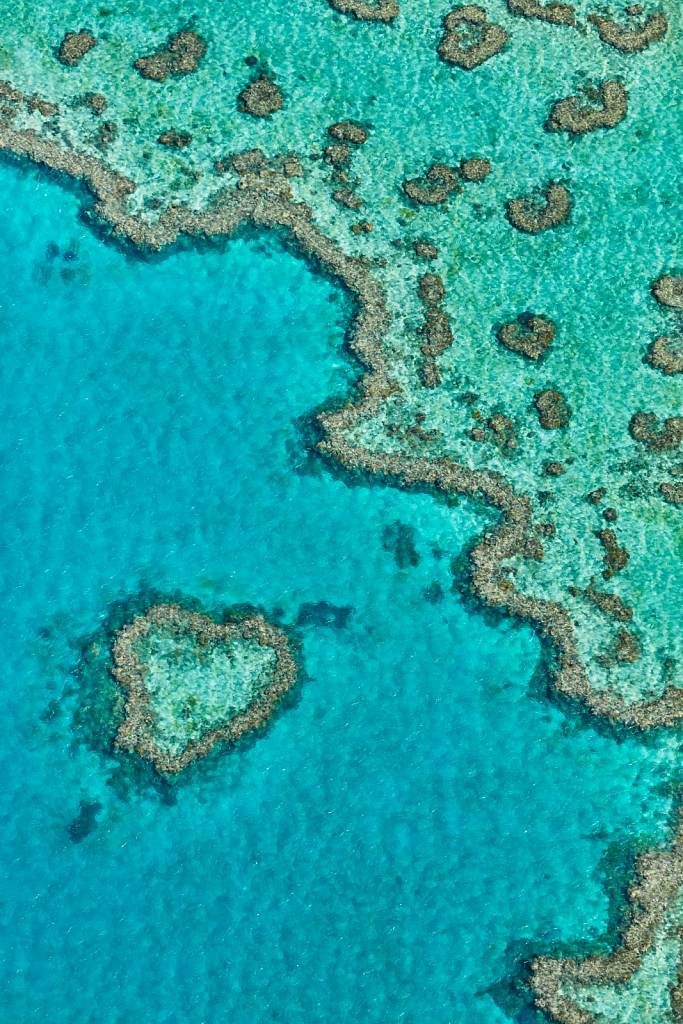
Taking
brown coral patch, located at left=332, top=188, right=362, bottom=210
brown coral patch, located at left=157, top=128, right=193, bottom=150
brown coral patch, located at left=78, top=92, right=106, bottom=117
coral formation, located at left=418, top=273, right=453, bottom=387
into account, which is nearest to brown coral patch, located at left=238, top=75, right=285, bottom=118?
brown coral patch, located at left=157, top=128, right=193, bottom=150

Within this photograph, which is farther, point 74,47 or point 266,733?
point 74,47

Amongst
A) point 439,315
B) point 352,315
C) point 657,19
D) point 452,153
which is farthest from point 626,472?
point 657,19

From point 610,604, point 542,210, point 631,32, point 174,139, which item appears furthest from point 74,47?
point 610,604

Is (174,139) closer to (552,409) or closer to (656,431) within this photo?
(552,409)

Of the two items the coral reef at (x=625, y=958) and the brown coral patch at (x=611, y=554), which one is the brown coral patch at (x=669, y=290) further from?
the coral reef at (x=625, y=958)

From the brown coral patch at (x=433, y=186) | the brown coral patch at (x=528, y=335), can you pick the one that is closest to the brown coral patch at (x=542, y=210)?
the brown coral patch at (x=433, y=186)

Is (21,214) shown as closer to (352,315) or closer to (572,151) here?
(352,315)
